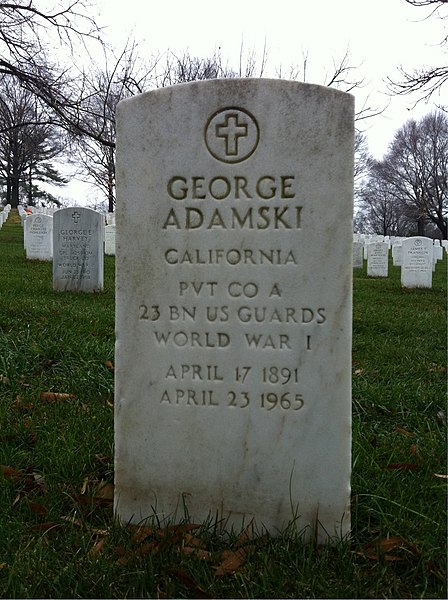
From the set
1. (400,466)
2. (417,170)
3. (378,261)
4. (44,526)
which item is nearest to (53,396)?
(44,526)

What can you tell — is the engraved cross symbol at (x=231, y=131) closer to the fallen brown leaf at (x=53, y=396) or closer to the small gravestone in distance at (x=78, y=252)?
the fallen brown leaf at (x=53, y=396)

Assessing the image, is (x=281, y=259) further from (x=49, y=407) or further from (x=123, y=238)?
(x=49, y=407)

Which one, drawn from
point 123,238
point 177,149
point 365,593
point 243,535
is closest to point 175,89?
point 177,149

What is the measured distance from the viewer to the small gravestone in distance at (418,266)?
1253cm

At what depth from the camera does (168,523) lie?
2412mm

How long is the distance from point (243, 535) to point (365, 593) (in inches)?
22.6

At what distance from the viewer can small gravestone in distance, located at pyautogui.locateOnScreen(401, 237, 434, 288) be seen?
1253 cm

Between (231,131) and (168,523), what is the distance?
1.76 m

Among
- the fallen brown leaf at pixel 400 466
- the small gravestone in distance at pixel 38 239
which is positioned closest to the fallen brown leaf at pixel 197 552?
the fallen brown leaf at pixel 400 466

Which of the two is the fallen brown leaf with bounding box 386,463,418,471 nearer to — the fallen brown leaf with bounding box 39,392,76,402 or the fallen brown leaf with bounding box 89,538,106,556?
the fallen brown leaf with bounding box 89,538,106,556

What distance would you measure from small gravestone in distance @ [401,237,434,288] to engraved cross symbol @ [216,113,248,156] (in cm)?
1111

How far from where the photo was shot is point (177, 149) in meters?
2.34

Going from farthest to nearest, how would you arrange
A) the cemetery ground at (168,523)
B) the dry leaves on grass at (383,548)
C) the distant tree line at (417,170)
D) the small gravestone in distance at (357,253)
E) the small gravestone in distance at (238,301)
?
the distant tree line at (417,170)
the small gravestone in distance at (357,253)
the small gravestone in distance at (238,301)
the dry leaves on grass at (383,548)
the cemetery ground at (168,523)

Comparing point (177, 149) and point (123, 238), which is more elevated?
point (177, 149)
